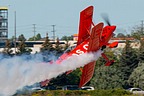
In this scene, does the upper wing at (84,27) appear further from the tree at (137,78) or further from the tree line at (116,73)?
the tree at (137,78)

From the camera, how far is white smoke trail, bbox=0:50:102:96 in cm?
3491

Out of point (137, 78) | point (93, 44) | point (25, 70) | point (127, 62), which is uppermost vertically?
point (93, 44)

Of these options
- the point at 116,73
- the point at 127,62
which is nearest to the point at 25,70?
the point at 116,73

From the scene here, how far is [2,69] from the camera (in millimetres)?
34625

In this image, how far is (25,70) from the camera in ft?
118

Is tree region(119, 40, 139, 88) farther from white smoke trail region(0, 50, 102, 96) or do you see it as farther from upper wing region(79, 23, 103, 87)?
white smoke trail region(0, 50, 102, 96)

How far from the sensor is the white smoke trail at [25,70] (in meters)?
34.9

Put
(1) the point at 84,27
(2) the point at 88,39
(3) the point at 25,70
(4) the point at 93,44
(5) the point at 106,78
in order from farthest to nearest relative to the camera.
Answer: (5) the point at 106,78 < (1) the point at 84,27 < (2) the point at 88,39 < (4) the point at 93,44 < (3) the point at 25,70

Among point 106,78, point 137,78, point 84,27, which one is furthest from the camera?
point 137,78

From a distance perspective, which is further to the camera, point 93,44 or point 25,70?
point 93,44

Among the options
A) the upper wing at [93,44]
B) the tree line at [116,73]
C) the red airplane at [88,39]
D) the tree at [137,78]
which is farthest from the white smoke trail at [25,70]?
the tree at [137,78]

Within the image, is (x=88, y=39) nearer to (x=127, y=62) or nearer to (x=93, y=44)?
(x=93, y=44)

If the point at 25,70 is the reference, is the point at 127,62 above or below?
below

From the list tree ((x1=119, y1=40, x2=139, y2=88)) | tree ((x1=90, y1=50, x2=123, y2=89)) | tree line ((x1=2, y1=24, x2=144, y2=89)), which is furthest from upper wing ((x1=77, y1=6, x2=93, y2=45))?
tree ((x1=119, y1=40, x2=139, y2=88))
